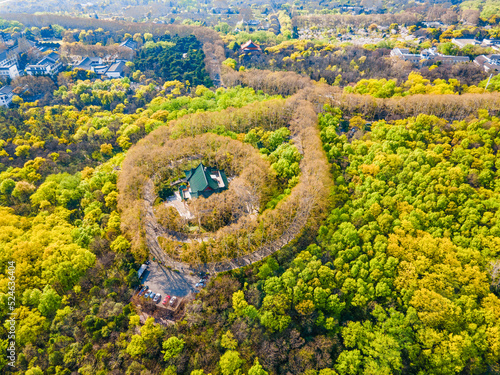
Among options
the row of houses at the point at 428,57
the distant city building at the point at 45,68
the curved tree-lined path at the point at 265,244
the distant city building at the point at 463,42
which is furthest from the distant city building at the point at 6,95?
the distant city building at the point at 463,42

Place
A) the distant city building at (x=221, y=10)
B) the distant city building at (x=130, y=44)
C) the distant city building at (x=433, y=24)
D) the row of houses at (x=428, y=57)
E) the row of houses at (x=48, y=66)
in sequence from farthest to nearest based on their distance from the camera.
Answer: the distant city building at (x=221, y=10), the distant city building at (x=433, y=24), the distant city building at (x=130, y=44), the row of houses at (x=48, y=66), the row of houses at (x=428, y=57)

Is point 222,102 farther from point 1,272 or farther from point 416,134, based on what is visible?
point 1,272

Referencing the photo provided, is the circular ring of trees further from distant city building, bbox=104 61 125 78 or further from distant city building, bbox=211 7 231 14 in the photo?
distant city building, bbox=211 7 231 14

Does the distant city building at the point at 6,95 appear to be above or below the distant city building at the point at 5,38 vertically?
below

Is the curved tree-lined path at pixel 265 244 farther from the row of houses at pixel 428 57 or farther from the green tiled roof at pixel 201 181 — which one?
the row of houses at pixel 428 57

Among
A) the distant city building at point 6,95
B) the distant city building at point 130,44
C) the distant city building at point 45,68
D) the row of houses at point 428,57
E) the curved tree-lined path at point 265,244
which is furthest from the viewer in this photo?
the distant city building at point 130,44

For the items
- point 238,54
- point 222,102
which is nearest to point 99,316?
point 222,102

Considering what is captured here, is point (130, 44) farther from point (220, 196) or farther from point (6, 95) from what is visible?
point (220, 196)
